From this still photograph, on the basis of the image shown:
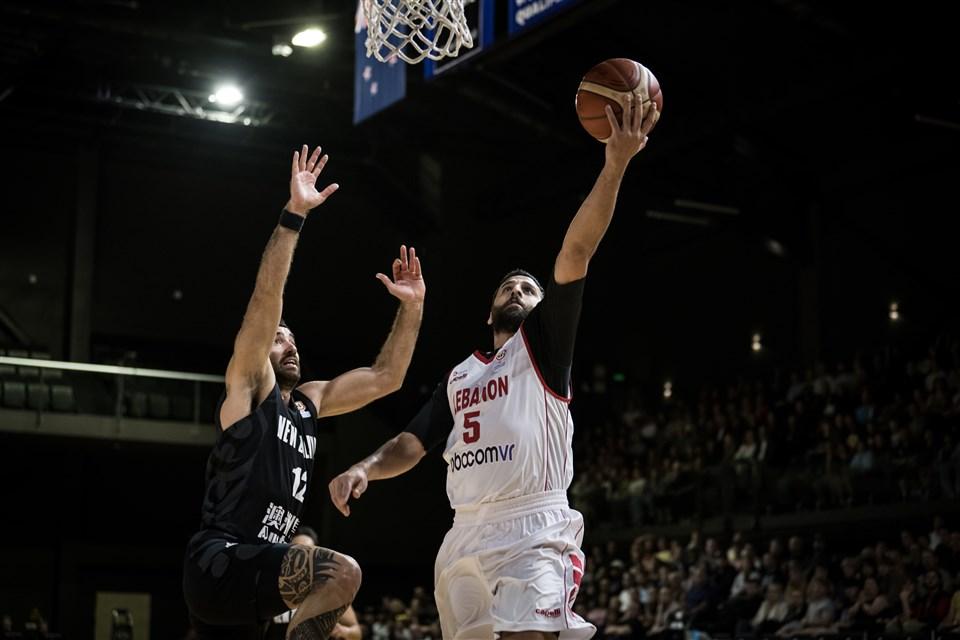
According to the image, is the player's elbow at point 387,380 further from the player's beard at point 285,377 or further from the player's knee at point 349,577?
the player's knee at point 349,577

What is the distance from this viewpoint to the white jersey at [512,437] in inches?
222

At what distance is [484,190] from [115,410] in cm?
896

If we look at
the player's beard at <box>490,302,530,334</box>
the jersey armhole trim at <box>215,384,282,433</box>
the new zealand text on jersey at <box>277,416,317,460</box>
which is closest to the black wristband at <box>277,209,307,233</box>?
the jersey armhole trim at <box>215,384,282,433</box>

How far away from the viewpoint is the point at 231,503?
5.38 metres

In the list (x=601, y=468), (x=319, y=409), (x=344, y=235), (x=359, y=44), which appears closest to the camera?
(x=319, y=409)

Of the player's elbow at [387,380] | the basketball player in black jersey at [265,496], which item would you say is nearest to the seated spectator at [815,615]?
the player's elbow at [387,380]

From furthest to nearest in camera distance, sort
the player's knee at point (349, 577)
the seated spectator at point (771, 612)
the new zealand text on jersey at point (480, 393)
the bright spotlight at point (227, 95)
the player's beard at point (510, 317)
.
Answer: the bright spotlight at point (227, 95), the seated spectator at point (771, 612), the player's beard at point (510, 317), the new zealand text on jersey at point (480, 393), the player's knee at point (349, 577)

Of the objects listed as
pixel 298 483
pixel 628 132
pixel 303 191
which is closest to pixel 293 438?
pixel 298 483

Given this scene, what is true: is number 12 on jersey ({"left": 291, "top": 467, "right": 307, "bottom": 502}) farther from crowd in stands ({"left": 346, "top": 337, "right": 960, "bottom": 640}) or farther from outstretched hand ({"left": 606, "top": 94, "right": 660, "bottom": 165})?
crowd in stands ({"left": 346, "top": 337, "right": 960, "bottom": 640})

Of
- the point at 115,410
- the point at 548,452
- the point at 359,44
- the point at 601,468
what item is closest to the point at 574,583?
the point at 548,452

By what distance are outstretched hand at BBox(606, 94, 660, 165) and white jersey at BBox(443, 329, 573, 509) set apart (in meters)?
1.02

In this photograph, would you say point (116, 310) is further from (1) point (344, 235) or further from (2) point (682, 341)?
(2) point (682, 341)

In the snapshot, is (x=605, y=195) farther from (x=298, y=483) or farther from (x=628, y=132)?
(x=298, y=483)

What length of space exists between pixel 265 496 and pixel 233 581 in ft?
1.43
